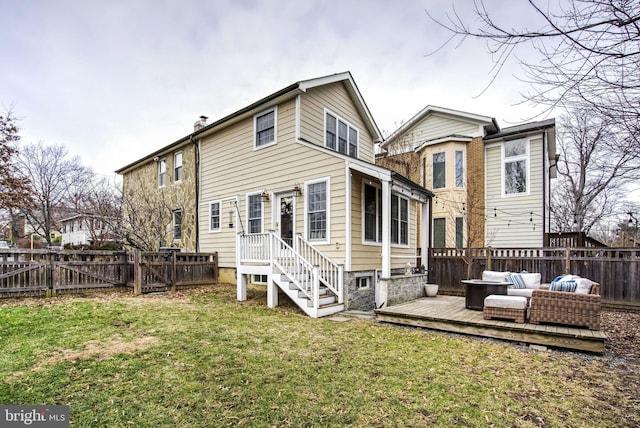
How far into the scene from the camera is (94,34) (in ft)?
34.5

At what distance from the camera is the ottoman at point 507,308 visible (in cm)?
586

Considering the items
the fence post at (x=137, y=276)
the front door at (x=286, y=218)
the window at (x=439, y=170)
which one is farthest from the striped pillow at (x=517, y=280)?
the fence post at (x=137, y=276)

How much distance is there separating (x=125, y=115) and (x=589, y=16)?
2296 cm

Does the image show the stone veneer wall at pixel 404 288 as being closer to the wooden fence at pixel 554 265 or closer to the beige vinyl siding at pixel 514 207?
the wooden fence at pixel 554 265

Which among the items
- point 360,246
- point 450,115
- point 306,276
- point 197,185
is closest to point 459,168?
point 450,115

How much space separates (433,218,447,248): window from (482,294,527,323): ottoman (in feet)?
29.0

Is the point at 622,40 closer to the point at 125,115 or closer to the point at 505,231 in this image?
the point at 505,231

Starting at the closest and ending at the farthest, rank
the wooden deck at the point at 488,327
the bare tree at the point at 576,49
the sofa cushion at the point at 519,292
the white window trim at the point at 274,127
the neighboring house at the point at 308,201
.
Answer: the bare tree at the point at 576,49
the wooden deck at the point at 488,327
the sofa cushion at the point at 519,292
the neighboring house at the point at 308,201
the white window trim at the point at 274,127

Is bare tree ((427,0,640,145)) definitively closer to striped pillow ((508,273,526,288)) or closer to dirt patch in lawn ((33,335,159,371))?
striped pillow ((508,273,526,288))

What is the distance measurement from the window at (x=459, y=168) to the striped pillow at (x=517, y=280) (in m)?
7.98

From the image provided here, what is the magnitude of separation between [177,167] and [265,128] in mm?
6393

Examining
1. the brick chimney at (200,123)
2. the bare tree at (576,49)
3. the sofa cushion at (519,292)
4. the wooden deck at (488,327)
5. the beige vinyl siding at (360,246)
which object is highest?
the brick chimney at (200,123)

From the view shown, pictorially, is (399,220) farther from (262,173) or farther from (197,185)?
(197,185)

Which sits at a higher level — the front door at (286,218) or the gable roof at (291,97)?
the gable roof at (291,97)
